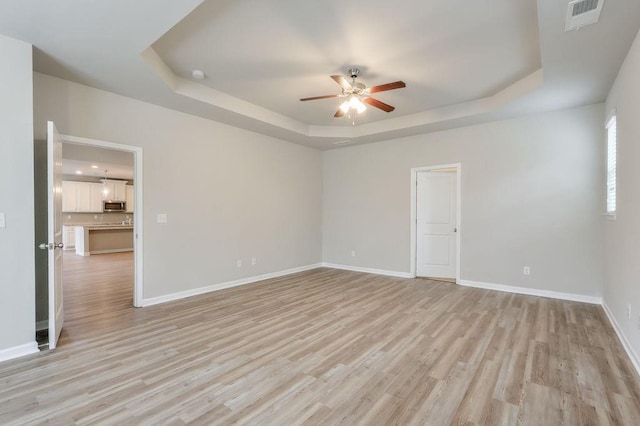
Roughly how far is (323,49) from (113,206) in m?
11.0

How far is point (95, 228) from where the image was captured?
9039mm

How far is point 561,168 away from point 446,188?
1751 millimetres

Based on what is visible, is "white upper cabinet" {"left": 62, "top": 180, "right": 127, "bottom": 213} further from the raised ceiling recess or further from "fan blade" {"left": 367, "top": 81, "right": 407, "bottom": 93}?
"fan blade" {"left": 367, "top": 81, "right": 407, "bottom": 93}

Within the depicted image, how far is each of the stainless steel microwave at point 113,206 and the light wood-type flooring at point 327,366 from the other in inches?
313

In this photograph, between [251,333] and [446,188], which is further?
[446,188]

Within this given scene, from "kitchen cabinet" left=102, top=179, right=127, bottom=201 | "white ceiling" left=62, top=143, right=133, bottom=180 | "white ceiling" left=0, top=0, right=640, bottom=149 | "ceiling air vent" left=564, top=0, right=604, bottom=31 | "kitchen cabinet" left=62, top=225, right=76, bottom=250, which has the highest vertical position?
"white ceiling" left=0, top=0, right=640, bottom=149

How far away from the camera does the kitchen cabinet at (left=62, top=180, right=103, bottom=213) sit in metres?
10.1

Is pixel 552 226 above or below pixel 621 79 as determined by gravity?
below

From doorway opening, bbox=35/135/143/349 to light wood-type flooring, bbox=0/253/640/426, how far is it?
0.38 meters

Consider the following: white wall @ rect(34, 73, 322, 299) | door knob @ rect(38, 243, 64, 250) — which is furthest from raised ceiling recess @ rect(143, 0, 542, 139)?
door knob @ rect(38, 243, 64, 250)

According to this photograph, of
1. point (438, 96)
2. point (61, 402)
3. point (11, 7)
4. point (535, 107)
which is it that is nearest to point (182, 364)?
point (61, 402)

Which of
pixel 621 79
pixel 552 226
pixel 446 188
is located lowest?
pixel 552 226

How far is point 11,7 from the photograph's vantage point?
225 cm

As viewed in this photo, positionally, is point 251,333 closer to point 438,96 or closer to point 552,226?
point 438,96
